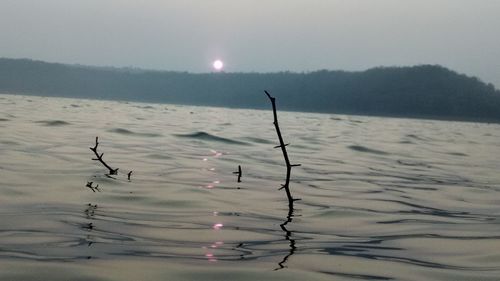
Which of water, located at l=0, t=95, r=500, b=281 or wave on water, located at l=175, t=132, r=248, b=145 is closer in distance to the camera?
water, located at l=0, t=95, r=500, b=281

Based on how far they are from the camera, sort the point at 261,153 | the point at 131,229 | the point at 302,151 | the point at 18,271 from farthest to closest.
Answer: the point at 302,151 → the point at 261,153 → the point at 131,229 → the point at 18,271

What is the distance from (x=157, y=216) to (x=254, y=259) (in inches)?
57.0

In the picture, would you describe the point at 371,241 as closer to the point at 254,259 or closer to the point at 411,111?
the point at 254,259

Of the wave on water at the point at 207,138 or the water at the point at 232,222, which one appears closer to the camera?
the water at the point at 232,222

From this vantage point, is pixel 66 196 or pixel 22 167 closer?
pixel 66 196

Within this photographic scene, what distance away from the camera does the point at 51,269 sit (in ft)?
9.03

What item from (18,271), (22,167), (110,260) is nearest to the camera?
(18,271)

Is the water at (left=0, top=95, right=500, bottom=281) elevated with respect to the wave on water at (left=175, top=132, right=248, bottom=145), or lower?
lower

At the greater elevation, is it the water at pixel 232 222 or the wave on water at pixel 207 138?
the wave on water at pixel 207 138

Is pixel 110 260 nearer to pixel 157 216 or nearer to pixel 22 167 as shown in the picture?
pixel 157 216

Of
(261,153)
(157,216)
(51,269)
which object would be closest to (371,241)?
(157,216)

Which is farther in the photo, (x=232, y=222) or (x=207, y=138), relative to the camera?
(x=207, y=138)

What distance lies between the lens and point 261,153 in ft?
35.6

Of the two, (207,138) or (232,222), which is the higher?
(207,138)
